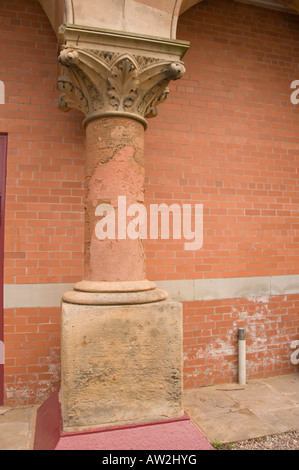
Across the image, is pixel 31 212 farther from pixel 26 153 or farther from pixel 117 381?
pixel 117 381

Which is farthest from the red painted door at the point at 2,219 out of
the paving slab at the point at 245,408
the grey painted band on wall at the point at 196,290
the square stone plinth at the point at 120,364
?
the paving slab at the point at 245,408

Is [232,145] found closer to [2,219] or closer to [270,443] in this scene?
[2,219]

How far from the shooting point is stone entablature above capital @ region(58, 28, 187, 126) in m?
2.19

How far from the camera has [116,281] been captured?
2221 mm

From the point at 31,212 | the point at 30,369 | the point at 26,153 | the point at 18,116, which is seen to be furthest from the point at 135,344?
the point at 18,116

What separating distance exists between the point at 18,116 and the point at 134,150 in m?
1.57

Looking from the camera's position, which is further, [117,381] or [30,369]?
[30,369]

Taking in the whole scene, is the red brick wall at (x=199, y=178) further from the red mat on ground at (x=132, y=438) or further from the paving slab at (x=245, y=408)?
the red mat on ground at (x=132, y=438)

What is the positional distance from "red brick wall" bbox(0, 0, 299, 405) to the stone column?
961 mm

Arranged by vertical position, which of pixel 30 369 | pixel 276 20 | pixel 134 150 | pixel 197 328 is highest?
pixel 276 20

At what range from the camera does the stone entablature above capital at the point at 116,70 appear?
219 cm

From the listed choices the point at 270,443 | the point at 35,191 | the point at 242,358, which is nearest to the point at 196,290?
the point at 242,358

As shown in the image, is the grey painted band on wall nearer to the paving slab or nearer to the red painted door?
the red painted door

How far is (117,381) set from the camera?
2.11m
